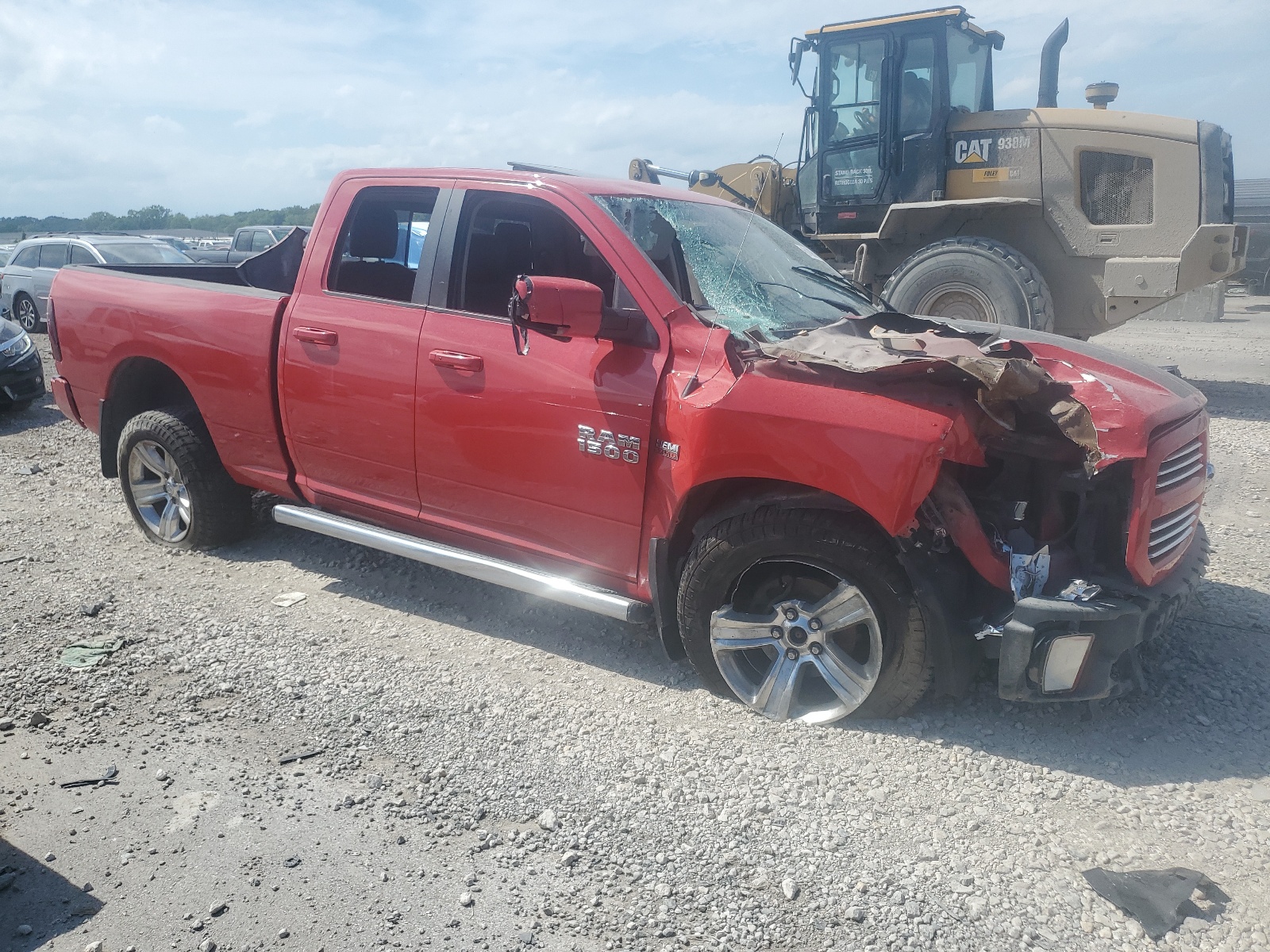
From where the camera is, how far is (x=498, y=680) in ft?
12.9

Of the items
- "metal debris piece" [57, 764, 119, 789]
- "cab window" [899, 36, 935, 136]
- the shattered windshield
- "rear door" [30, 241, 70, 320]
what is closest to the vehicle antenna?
the shattered windshield

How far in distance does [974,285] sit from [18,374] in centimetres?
920

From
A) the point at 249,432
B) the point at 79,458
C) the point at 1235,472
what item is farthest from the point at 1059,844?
the point at 79,458

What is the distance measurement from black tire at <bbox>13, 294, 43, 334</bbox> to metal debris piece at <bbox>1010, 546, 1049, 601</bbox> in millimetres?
17312

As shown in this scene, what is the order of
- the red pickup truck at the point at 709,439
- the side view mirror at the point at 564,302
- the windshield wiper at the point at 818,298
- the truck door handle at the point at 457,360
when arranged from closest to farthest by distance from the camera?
the red pickup truck at the point at 709,439
the side view mirror at the point at 564,302
the truck door handle at the point at 457,360
the windshield wiper at the point at 818,298

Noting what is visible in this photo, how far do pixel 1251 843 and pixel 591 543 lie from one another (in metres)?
2.37

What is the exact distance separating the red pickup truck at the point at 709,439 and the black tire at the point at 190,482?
201 millimetres

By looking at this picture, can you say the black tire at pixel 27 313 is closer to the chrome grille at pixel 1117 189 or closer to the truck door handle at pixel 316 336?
the truck door handle at pixel 316 336

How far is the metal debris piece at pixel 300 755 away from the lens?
3.37 metres

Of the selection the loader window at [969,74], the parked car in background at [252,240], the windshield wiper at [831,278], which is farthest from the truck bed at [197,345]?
the parked car in background at [252,240]

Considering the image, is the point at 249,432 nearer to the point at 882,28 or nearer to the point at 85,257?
the point at 882,28

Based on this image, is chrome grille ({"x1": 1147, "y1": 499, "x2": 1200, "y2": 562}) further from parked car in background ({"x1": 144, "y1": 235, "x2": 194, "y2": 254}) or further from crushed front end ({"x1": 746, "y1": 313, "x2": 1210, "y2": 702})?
parked car in background ({"x1": 144, "y1": 235, "x2": 194, "y2": 254})

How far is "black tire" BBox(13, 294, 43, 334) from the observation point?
16297mm

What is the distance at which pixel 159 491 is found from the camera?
5426 mm
